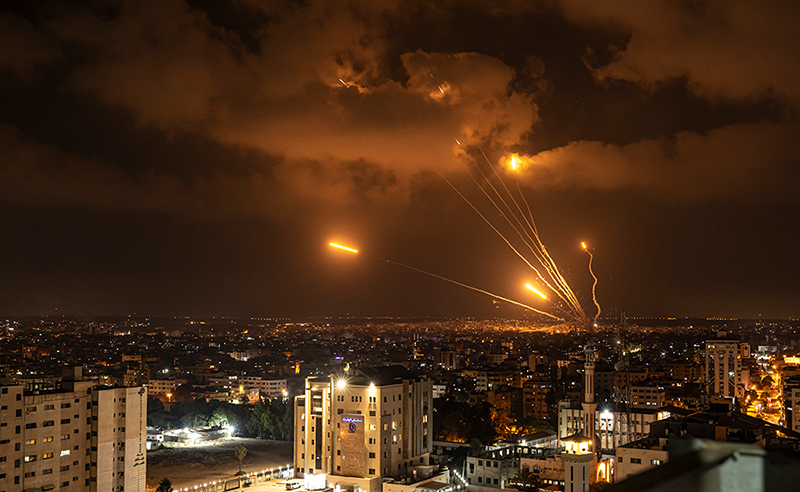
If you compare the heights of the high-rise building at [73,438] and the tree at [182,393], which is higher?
the high-rise building at [73,438]

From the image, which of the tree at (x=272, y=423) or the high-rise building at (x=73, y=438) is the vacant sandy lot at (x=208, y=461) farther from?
the high-rise building at (x=73, y=438)

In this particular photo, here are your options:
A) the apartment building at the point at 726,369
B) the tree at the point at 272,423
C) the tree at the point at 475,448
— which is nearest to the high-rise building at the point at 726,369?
the apartment building at the point at 726,369

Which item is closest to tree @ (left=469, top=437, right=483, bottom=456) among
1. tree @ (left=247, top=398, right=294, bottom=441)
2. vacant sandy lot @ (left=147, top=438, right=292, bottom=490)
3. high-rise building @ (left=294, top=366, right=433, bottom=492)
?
high-rise building @ (left=294, top=366, right=433, bottom=492)

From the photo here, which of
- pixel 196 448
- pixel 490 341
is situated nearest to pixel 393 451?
pixel 196 448

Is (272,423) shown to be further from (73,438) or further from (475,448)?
(73,438)

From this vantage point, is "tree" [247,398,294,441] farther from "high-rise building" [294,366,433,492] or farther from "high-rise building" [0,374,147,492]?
"high-rise building" [0,374,147,492]

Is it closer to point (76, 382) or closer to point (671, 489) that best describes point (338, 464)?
point (76, 382)

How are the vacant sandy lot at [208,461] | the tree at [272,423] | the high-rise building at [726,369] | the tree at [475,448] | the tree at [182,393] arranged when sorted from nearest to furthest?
the tree at [475,448], the vacant sandy lot at [208,461], the tree at [272,423], the high-rise building at [726,369], the tree at [182,393]
